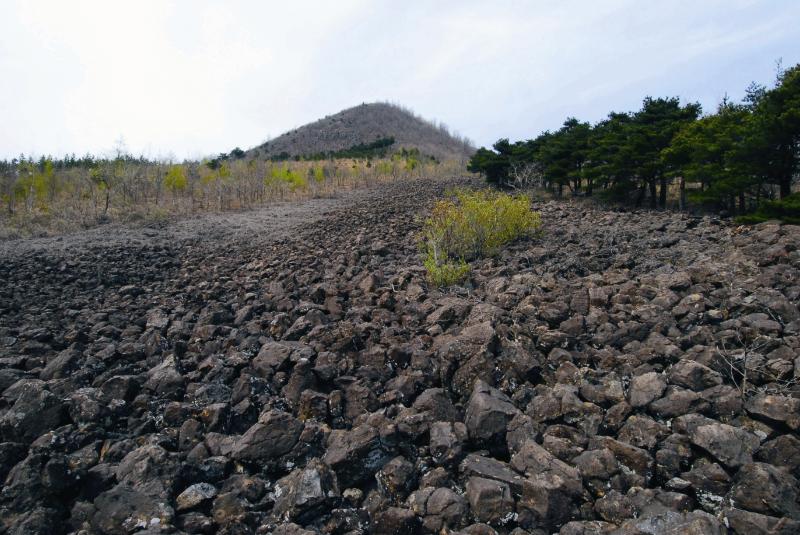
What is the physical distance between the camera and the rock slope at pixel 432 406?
281 cm

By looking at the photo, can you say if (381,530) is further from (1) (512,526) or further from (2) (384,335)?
(2) (384,335)

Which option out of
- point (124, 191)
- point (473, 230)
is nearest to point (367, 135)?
point (124, 191)

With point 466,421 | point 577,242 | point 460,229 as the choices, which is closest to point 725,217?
point 577,242

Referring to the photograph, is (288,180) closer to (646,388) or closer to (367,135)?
(646,388)

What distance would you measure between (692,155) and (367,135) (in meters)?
56.4

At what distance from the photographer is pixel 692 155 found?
38.5ft

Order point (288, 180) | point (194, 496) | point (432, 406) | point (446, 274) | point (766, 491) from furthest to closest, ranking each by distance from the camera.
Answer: point (288, 180) → point (446, 274) → point (432, 406) → point (194, 496) → point (766, 491)

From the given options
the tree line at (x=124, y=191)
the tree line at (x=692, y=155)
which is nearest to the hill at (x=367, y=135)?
the tree line at (x=124, y=191)

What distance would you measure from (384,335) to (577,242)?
213 inches

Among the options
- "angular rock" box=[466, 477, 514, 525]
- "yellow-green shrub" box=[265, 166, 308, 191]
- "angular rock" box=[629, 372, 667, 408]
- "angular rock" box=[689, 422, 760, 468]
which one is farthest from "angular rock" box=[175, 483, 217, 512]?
"yellow-green shrub" box=[265, 166, 308, 191]

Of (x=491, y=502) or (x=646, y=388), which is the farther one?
(x=646, y=388)

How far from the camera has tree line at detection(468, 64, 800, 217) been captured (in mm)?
9227

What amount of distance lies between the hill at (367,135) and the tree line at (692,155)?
3726cm

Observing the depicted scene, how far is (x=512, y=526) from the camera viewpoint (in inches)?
106
